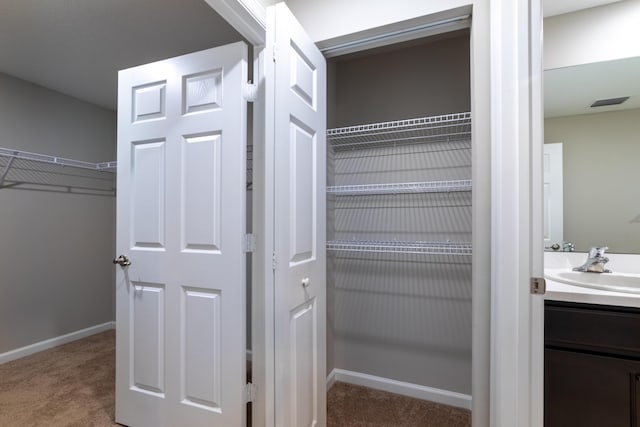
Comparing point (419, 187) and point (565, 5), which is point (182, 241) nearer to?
point (419, 187)

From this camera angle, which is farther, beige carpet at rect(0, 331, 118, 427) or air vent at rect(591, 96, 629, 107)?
beige carpet at rect(0, 331, 118, 427)

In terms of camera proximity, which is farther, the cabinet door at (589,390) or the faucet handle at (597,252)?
the faucet handle at (597,252)

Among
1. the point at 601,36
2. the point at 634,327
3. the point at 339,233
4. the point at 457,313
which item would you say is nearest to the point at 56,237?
the point at 339,233

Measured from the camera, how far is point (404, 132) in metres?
2.08

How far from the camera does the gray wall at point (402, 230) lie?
202 centimetres

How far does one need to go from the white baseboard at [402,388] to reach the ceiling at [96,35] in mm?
2461

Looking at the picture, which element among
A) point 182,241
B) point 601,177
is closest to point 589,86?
point 601,177

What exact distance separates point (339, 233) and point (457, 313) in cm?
94

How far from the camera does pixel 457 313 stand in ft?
6.61

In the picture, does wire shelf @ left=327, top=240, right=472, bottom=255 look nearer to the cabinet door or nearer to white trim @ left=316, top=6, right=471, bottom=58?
the cabinet door

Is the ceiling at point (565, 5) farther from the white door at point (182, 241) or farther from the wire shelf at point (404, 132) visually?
the white door at point (182, 241)

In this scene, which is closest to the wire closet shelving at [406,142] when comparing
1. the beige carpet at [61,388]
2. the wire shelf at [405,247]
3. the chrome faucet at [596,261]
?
the wire shelf at [405,247]

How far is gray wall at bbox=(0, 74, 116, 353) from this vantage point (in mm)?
2648

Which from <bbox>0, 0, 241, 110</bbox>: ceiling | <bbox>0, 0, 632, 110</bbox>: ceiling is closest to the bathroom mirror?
<bbox>0, 0, 632, 110</bbox>: ceiling
